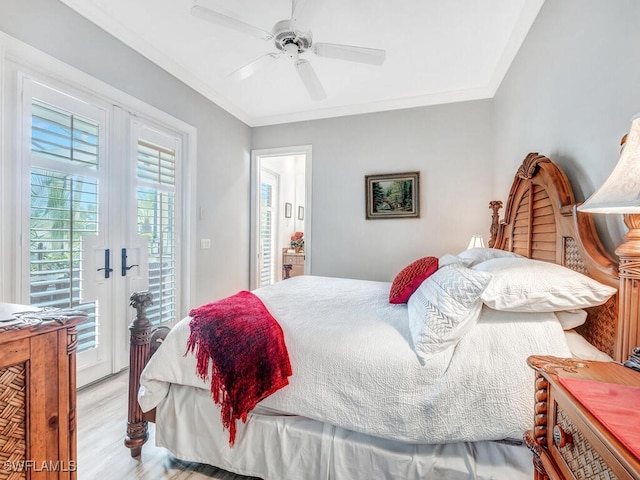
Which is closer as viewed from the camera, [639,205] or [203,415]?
[639,205]

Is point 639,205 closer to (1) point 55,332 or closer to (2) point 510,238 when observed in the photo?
(1) point 55,332

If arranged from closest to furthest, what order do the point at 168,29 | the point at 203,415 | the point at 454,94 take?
the point at 203,415 < the point at 168,29 < the point at 454,94

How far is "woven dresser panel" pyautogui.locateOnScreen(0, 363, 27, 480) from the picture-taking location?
0.68 m

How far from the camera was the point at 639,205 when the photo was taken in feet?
2.22

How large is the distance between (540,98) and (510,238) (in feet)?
3.29

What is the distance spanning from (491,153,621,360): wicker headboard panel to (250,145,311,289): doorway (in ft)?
7.63

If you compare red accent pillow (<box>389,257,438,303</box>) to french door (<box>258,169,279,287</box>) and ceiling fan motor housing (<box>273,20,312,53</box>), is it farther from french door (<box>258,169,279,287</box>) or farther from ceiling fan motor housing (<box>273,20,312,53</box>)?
french door (<box>258,169,279,287</box>)

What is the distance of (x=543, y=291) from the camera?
111cm

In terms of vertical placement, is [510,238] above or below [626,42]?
below

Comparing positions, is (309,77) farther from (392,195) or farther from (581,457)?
(581,457)

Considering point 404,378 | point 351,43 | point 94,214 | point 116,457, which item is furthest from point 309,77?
point 116,457

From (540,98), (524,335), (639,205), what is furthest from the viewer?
(540,98)

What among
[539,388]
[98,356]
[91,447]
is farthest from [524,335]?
[98,356]

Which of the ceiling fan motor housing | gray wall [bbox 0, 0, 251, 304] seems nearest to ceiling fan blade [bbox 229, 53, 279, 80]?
the ceiling fan motor housing
